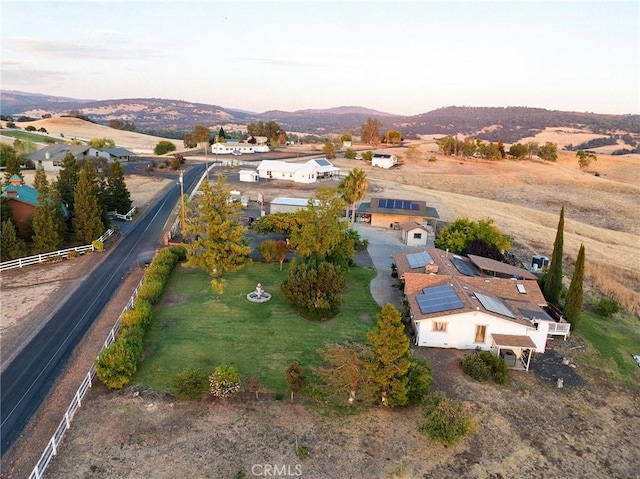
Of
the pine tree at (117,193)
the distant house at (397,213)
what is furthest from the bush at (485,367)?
the pine tree at (117,193)

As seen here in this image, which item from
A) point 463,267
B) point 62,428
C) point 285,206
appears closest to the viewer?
point 62,428

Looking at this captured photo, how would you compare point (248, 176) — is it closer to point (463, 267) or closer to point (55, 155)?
point (55, 155)

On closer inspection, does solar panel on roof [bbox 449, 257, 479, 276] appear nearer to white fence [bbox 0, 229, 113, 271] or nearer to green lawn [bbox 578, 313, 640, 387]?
green lawn [bbox 578, 313, 640, 387]

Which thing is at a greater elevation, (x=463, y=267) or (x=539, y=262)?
(x=463, y=267)

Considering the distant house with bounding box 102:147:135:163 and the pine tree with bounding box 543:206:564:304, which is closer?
the pine tree with bounding box 543:206:564:304

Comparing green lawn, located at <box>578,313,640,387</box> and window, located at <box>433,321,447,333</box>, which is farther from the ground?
window, located at <box>433,321,447,333</box>

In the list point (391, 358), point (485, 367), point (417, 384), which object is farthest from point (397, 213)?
point (391, 358)

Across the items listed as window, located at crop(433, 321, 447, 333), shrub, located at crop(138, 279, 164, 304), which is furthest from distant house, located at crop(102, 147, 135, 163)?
window, located at crop(433, 321, 447, 333)
